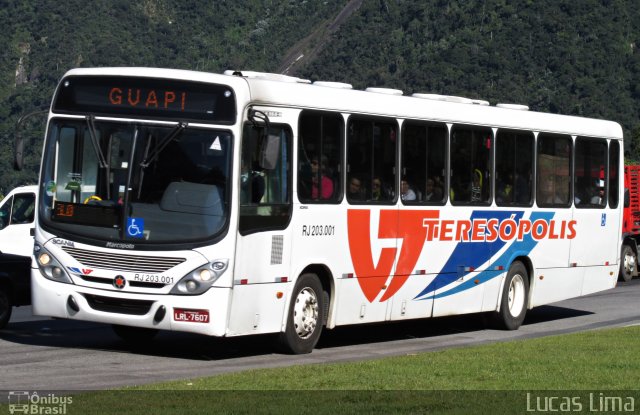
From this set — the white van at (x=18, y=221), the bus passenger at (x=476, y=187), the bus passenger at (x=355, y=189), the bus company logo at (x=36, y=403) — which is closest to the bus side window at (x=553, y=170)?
the bus passenger at (x=476, y=187)

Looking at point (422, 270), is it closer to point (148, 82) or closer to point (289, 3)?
point (148, 82)

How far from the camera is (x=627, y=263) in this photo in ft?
109

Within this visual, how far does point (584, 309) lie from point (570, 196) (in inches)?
154

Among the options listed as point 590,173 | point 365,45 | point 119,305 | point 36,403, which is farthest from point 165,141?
point 365,45

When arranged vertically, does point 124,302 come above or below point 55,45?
below

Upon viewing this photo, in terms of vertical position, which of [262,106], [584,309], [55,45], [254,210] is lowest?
[584,309]

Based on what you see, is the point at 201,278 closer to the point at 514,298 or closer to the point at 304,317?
the point at 304,317

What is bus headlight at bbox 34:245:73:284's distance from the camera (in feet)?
48.3

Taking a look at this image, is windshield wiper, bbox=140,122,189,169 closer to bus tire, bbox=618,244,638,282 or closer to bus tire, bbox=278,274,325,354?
bus tire, bbox=278,274,325,354

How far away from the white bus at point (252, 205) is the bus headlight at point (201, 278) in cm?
1

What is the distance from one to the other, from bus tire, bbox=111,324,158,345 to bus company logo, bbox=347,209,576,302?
2598 mm

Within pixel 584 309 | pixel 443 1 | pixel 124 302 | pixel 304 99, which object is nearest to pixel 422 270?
pixel 304 99

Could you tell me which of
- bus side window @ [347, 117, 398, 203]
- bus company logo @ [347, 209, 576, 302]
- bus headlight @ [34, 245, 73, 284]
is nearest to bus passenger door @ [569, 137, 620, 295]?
bus company logo @ [347, 209, 576, 302]

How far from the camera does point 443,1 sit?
14350 cm
